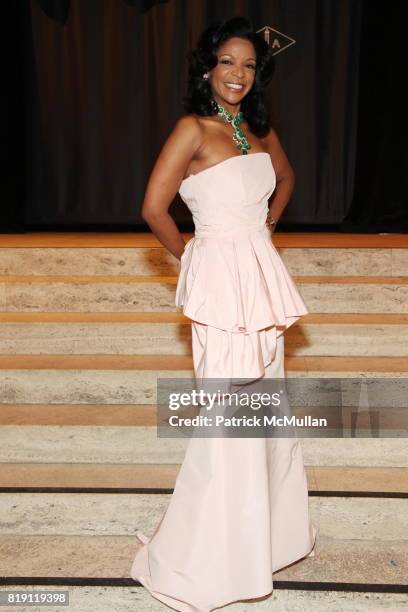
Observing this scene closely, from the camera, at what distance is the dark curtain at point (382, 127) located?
654 centimetres

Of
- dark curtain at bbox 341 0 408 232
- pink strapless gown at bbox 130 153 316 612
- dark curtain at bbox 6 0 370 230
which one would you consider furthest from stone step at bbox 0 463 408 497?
dark curtain at bbox 6 0 370 230

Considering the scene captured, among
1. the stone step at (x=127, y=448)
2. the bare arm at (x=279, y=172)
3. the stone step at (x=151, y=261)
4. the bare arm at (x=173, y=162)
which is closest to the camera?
the bare arm at (x=173, y=162)

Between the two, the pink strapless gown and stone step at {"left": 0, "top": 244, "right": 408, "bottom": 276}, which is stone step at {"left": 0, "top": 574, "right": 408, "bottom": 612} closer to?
the pink strapless gown

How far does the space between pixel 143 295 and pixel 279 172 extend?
2.22 metres

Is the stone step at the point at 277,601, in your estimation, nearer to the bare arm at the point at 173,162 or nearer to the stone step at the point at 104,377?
the bare arm at the point at 173,162

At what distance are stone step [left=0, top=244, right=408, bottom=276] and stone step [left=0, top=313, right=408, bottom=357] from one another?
727 millimetres

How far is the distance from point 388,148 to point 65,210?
10.2 feet

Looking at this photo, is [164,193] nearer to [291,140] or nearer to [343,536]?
[343,536]

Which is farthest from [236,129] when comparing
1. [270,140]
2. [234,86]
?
[270,140]

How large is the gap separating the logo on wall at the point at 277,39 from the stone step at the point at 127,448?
4.65 m

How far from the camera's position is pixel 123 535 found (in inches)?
111

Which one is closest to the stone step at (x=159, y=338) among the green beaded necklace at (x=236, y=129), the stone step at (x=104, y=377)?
the stone step at (x=104, y=377)

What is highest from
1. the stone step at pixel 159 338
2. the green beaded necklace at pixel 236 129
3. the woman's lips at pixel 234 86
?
the woman's lips at pixel 234 86

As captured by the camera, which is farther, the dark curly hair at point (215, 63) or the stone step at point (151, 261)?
the stone step at point (151, 261)
